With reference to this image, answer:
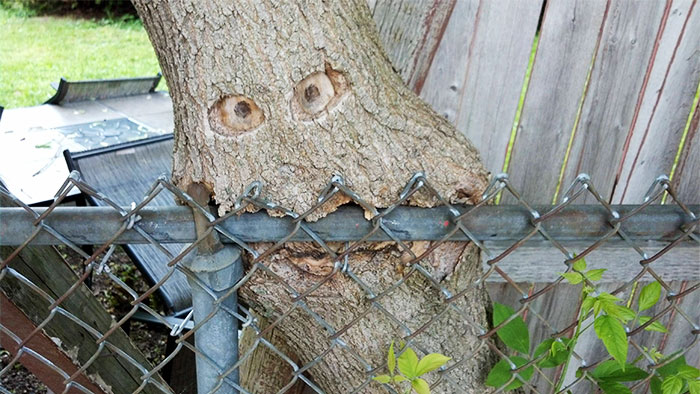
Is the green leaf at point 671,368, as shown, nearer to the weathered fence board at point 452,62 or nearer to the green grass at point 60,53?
the weathered fence board at point 452,62

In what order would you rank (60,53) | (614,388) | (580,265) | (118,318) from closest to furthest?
(580,265)
(614,388)
(118,318)
(60,53)

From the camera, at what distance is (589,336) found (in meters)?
2.12

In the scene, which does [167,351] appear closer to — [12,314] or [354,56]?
[12,314]

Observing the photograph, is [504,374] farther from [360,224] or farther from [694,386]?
[360,224]

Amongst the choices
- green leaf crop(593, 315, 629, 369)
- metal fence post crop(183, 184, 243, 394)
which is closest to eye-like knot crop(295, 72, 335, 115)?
metal fence post crop(183, 184, 243, 394)

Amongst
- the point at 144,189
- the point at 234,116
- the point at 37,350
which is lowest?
the point at 37,350

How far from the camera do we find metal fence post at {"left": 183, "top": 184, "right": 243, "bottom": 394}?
3.76 ft

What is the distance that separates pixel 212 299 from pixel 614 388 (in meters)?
0.96

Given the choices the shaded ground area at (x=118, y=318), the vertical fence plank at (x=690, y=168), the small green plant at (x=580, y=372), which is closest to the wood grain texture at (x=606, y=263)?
the vertical fence plank at (x=690, y=168)

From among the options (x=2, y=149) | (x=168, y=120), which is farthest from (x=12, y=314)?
(x=168, y=120)

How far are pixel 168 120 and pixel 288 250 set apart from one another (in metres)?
3.23

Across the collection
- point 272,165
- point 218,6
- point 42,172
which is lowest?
point 272,165

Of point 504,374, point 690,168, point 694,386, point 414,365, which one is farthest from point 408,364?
point 690,168

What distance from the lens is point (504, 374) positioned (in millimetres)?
1430
